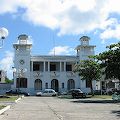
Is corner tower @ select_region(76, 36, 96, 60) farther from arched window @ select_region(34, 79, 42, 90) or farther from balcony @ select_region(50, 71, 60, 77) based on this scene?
arched window @ select_region(34, 79, 42, 90)

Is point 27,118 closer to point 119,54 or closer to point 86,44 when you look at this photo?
point 119,54

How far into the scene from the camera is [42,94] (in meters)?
77.9

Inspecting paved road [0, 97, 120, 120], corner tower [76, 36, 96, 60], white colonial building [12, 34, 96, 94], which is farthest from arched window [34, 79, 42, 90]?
paved road [0, 97, 120, 120]

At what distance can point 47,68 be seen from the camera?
3600 inches

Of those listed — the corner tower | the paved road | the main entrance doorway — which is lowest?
the paved road

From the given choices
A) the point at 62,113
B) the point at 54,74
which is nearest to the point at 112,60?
the point at 62,113

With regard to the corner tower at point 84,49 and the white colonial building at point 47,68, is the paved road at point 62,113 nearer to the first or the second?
the white colonial building at point 47,68

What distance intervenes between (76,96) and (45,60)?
95.9 feet

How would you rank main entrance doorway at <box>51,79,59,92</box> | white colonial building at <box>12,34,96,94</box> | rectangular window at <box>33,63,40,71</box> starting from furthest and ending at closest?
rectangular window at <box>33,63,40,71</box>
main entrance doorway at <box>51,79,59,92</box>
white colonial building at <box>12,34,96,94</box>

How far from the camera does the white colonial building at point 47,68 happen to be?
88562 millimetres

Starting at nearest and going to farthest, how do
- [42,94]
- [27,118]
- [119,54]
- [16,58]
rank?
[27,118] → [119,54] → [42,94] → [16,58]

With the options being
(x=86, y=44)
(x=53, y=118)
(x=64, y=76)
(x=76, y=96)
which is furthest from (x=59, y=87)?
(x=53, y=118)

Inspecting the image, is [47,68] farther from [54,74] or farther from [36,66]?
[36,66]

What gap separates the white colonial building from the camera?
8856 centimetres
